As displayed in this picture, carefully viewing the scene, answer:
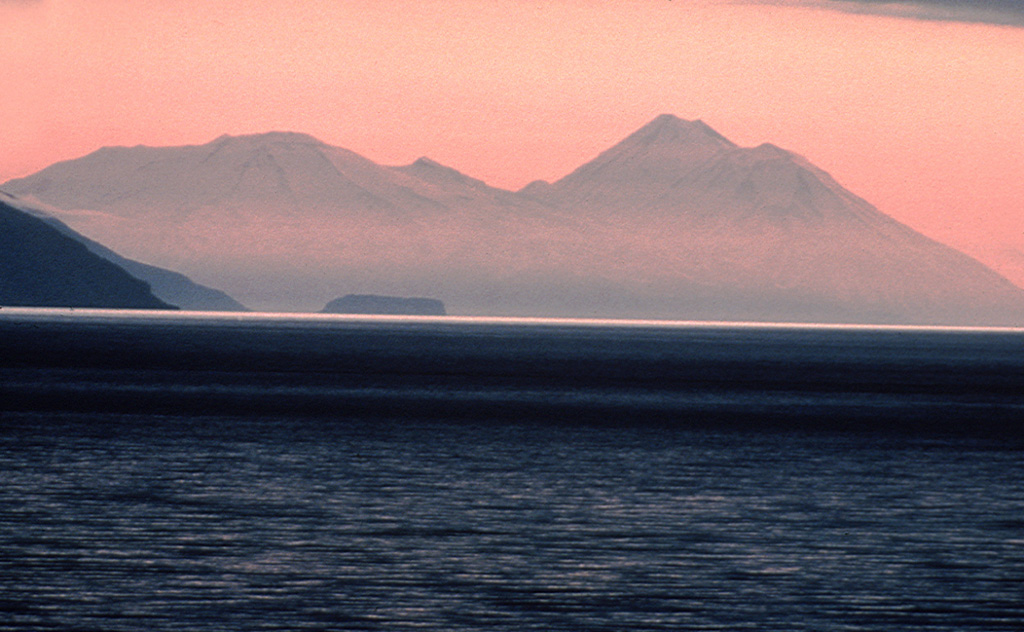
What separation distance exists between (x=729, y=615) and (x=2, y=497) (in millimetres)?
23549

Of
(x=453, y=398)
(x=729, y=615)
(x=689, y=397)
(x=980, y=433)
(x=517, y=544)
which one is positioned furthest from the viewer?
(x=689, y=397)

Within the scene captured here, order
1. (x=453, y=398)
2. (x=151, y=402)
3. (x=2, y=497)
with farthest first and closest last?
(x=453, y=398) → (x=151, y=402) → (x=2, y=497)

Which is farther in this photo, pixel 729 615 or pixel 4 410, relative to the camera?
pixel 4 410

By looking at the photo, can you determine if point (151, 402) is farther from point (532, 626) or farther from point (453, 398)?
point (532, 626)

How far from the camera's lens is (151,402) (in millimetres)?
97375

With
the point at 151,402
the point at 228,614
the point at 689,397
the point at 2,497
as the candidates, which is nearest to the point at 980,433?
the point at 689,397

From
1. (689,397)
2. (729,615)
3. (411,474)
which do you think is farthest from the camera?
(689,397)

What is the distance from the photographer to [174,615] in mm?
26406

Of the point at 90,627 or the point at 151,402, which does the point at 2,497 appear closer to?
the point at 90,627

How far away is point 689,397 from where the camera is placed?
12019 centimetres

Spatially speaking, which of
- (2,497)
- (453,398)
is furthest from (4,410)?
(2,497)

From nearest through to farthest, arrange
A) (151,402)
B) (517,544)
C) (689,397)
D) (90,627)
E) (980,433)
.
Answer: (90,627) → (517,544) → (980,433) → (151,402) → (689,397)

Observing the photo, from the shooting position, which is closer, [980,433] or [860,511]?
[860,511]

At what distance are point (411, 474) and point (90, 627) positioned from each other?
87.7 ft
